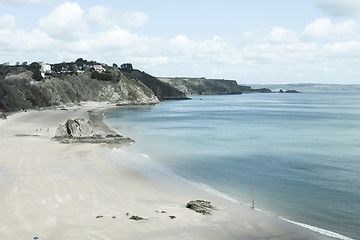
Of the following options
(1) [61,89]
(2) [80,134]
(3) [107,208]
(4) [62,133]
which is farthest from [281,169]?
(1) [61,89]

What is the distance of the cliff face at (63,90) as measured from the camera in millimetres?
97000

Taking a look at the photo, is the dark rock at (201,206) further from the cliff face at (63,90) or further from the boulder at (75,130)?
the cliff face at (63,90)

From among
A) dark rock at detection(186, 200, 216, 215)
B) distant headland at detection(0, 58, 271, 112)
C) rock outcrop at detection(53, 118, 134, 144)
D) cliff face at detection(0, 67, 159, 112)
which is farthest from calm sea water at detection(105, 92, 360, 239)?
distant headland at detection(0, 58, 271, 112)

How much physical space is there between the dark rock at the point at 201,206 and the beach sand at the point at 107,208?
0.36m

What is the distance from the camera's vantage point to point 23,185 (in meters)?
21.4

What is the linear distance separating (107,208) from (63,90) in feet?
388

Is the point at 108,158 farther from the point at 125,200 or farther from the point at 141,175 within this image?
the point at 125,200

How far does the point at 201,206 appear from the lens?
17844 millimetres

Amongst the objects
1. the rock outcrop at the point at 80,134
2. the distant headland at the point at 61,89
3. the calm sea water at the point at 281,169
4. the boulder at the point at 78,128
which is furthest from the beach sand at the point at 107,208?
the distant headland at the point at 61,89

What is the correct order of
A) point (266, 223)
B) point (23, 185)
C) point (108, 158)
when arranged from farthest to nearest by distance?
1. point (108, 158)
2. point (23, 185)
3. point (266, 223)

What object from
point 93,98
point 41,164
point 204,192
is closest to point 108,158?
point 41,164

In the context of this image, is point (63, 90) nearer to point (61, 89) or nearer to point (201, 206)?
point (61, 89)

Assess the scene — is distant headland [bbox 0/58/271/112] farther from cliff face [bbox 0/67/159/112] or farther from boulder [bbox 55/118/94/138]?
boulder [bbox 55/118/94/138]

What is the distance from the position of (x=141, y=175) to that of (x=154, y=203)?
→ 23.8ft
